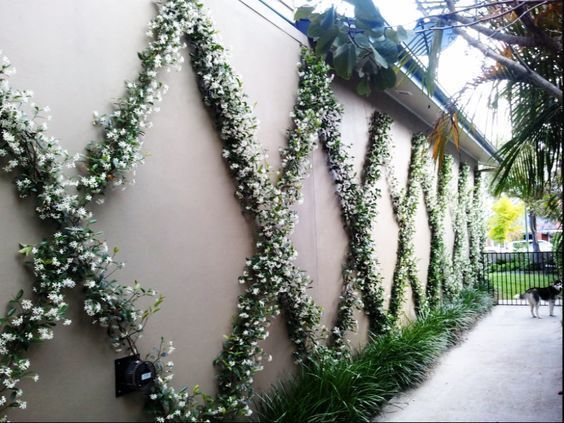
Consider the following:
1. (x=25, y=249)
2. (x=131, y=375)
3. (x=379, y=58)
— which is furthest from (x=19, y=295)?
(x=379, y=58)

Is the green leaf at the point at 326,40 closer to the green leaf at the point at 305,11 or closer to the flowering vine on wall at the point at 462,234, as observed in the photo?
the green leaf at the point at 305,11

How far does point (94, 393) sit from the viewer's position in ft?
8.85

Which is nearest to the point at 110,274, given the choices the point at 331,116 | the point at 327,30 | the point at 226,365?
the point at 226,365

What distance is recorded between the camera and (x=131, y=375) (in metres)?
2.84

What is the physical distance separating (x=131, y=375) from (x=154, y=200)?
1143mm

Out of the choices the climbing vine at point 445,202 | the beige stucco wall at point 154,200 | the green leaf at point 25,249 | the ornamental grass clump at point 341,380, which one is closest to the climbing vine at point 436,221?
the climbing vine at point 445,202

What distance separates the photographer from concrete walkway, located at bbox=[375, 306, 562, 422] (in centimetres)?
61

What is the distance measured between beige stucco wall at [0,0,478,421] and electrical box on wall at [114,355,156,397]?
0.05 metres

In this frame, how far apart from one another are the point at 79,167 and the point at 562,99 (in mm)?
2577

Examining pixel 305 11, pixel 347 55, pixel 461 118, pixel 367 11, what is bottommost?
pixel 461 118

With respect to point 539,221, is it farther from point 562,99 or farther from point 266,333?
point 266,333

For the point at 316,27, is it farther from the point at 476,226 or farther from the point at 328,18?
the point at 476,226

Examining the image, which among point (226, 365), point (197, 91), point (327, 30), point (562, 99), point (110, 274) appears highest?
point (197, 91)

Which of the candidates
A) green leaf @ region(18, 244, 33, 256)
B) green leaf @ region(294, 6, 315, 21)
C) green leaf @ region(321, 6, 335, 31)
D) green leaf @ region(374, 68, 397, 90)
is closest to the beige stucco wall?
green leaf @ region(18, 244, 33, 256)
